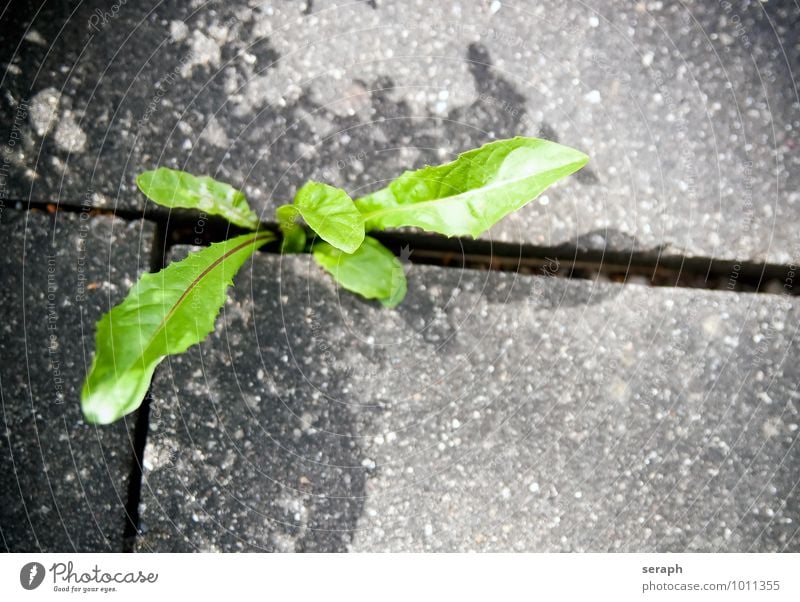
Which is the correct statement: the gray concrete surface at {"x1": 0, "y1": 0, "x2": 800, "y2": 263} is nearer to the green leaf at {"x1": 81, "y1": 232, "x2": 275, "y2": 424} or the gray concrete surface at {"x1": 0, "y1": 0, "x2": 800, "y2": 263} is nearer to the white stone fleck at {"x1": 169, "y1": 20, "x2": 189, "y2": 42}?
the white stone fleck at {"x1": 169, "y1": 20, "x2": 189, "y2": 42}

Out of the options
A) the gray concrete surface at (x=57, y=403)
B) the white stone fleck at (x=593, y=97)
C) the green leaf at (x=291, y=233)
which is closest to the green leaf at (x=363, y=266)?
the green leaf at (x=291, y=233)

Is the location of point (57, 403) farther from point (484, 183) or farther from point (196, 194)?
point (484, 183)

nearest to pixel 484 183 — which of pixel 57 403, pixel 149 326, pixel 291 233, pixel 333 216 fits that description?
pixel 333 216

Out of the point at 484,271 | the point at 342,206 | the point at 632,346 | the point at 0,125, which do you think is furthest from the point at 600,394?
the point at 0,125

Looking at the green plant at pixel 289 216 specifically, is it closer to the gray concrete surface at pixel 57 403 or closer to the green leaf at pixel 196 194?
the green leaf at pixel 196 194

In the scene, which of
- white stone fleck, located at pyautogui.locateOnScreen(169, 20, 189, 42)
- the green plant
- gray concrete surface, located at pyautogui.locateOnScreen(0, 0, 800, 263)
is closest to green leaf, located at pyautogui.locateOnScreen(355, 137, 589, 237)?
the green plant
